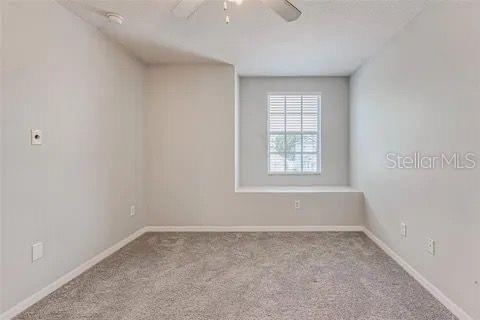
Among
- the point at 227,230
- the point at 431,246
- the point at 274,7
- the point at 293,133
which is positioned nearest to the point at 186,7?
the point at 274,7

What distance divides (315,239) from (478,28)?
272cm

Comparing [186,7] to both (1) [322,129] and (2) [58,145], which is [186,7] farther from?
(1) [322,129]

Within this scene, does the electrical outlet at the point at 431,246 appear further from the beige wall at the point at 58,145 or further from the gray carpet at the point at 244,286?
the beige wall at the point at 58,145

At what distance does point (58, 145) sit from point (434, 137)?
10.0ft

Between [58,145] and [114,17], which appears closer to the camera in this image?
[58,145]

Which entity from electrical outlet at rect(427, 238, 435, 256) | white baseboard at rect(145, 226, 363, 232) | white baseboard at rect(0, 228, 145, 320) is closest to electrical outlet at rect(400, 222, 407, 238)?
electrical outlet at rect(427, 238, 435, 256)

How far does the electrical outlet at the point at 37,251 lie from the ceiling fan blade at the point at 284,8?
2.37 meters

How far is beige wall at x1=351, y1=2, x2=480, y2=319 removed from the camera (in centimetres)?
192

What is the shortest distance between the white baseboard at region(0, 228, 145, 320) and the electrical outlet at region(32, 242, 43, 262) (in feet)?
0.88

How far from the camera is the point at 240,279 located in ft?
8.49

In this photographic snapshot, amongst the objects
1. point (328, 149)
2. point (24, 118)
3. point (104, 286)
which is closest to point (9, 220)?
point (24, 118)
